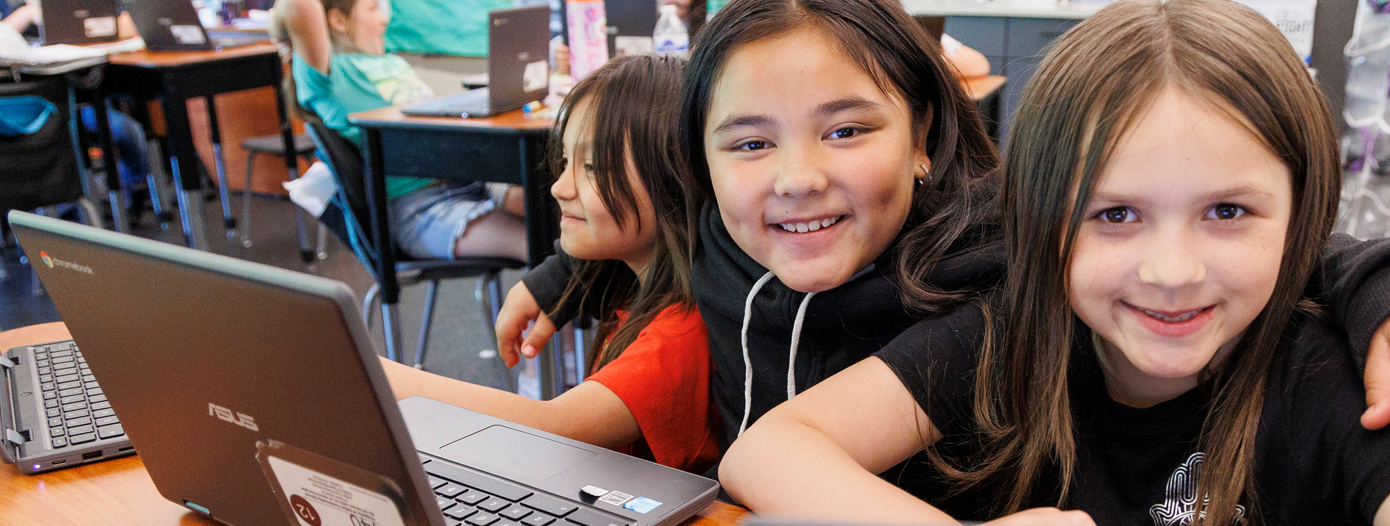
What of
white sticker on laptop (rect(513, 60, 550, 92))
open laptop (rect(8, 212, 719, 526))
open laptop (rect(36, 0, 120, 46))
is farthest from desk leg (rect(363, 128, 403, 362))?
open laptop (rect(36, 0, 120, 46))

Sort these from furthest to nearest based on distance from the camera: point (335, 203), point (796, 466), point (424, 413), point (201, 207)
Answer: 1. point (201, 207)
2. point (335, 203)
3. point (424, 413)
4. point (796, 466)

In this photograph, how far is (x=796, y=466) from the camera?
2.56 feet

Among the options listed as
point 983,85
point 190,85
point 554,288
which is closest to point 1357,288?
point 554,288

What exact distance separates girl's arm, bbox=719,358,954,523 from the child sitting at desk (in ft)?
5.15

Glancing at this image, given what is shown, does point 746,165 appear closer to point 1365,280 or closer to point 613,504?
point 613,504

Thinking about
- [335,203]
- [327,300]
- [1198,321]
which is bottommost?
[335,203]

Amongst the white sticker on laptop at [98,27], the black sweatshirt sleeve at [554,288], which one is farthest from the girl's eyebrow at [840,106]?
the white sticker on laptop at [98,27]

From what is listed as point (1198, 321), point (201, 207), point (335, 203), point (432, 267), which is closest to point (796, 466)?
point (1198, 321)

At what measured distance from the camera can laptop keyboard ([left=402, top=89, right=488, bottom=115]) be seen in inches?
86.9

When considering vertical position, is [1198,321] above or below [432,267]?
above

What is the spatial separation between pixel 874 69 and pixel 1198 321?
1.23ft

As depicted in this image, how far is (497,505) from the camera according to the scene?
74 cm

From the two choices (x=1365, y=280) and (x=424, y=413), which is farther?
(x=424, y=413)

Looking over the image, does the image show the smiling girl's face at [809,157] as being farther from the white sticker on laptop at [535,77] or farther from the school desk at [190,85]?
the school desk at [190,85]
